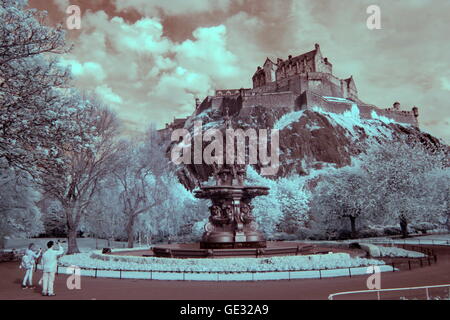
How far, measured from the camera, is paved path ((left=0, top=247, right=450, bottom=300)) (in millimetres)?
9617

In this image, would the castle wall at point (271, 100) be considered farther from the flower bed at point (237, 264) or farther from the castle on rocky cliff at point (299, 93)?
the flower bed at point (237, 264)

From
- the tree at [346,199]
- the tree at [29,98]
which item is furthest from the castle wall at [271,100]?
the tree at [29,98]

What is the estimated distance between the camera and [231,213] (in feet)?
64.6

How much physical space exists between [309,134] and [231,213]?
69.1m

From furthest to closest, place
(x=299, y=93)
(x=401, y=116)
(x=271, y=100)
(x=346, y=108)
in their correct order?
(x=401, y=116) < (x=346, y=108) < (x=299, y=93) < (x=271, y=100)

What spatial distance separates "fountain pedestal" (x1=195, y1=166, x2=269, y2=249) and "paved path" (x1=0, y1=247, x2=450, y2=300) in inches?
267

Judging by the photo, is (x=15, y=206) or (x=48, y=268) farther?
(x=15, y=206)

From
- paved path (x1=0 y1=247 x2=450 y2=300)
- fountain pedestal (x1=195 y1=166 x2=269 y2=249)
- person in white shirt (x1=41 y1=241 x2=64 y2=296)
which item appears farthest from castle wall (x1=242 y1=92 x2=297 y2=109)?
person in white shirt (x1=41 y1=241 x2=64 y2=296)

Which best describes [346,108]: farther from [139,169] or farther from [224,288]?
[224,288]

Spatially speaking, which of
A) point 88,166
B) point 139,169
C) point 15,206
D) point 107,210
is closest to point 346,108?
point 107,210

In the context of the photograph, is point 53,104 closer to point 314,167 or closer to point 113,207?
point 113,207

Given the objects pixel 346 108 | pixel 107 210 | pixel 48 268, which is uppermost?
pixel 346 108
